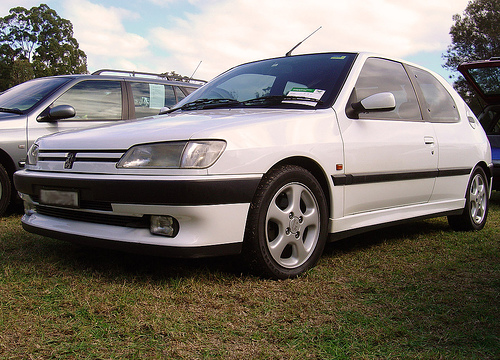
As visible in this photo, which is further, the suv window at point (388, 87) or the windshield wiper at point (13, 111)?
the windshield wiper at point (13, 111)

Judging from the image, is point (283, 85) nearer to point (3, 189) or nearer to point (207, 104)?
point (207, 104)

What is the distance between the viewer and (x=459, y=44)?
36.7m

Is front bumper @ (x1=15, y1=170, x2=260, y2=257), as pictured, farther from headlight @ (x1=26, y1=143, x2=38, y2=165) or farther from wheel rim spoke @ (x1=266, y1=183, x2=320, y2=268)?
headlight @ (x1=26, y1=143, x2=38, y2=165)

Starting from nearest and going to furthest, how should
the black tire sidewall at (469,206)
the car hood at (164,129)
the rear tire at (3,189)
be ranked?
the car hood at (164,129), the black tire sidewall at (469,206), the rear tire at (3,189)

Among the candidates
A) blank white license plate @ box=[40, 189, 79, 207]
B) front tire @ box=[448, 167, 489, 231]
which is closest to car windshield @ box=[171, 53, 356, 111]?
blank white license plate @ box=[40, 189, 79, 207]

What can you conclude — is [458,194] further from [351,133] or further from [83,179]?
[83,179]

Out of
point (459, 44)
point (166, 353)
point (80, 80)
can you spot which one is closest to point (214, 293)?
point (166, 353)

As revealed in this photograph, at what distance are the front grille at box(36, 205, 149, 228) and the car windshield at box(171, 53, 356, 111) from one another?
4.13 ft

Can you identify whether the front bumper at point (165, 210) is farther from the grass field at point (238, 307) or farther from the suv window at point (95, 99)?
the suv window at point (95, 99)

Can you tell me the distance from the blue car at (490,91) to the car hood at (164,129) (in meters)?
4.37

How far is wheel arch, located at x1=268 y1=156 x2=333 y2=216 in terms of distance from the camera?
3126mm

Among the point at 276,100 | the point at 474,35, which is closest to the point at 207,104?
the point at 276,100

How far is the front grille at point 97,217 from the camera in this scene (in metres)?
2.83

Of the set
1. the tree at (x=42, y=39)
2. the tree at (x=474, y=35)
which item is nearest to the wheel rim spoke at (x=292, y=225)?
the tree at (x=474, y=35)
